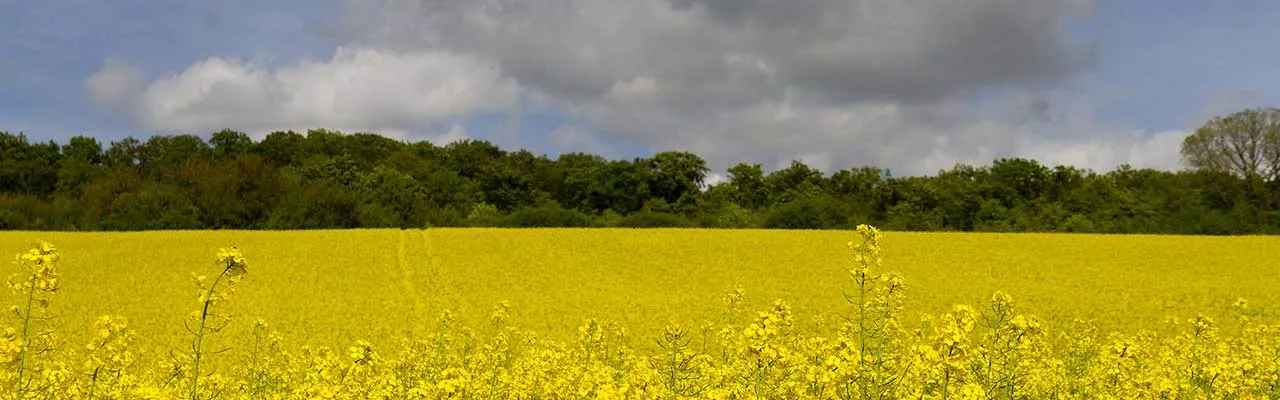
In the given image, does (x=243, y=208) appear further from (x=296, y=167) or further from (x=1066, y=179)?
(x=1066, y=179)

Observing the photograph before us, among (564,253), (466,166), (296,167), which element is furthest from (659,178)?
(564,253)

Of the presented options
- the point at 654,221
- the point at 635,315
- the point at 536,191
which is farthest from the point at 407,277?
the point at 536,191

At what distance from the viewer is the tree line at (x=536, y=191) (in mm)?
51281

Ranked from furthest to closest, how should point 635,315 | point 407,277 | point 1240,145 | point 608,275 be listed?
point 1240,145
point 608,275
point 407,277
point 635,315

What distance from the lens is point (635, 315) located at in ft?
77.9

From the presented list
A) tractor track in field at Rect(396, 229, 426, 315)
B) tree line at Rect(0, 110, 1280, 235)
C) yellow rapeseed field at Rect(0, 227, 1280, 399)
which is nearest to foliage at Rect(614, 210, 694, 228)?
tree line at Rect(0, 110, 1280, 235)

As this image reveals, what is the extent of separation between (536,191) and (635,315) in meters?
46.2

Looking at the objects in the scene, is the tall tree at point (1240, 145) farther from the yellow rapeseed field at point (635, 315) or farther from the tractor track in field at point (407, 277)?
the tractor track in field at point (407, 277)

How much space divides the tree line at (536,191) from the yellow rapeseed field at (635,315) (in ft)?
38.5

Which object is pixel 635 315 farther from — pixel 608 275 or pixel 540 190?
pixel 540 190

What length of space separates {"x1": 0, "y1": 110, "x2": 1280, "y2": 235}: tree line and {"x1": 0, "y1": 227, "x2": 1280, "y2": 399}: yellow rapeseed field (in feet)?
38.5

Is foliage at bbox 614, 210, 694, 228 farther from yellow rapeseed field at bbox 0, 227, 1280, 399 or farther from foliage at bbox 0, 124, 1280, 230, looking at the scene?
yellow rapeseed field at bbox 0, 227, 1280, 399

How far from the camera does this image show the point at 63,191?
5822cm

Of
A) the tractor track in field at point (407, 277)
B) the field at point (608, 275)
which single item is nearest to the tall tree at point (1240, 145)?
the field at point (608, 275)
